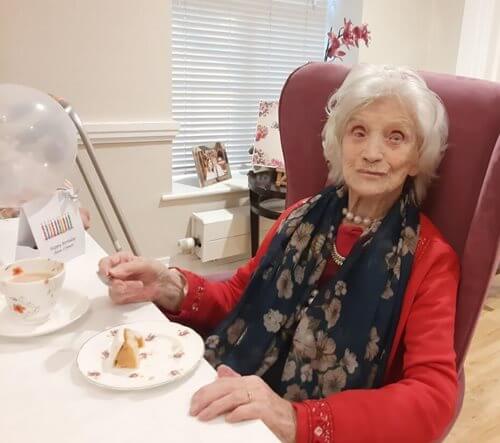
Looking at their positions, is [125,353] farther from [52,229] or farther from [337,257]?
[337,257]

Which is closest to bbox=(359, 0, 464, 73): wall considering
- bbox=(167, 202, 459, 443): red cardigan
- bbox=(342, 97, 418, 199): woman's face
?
bbox=(342, 97, 418, 199): woman's face

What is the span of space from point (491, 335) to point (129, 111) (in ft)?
6.48

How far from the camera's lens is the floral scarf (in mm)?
991

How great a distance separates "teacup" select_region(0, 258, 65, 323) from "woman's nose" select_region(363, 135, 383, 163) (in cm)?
63

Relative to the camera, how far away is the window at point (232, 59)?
100.0 inches

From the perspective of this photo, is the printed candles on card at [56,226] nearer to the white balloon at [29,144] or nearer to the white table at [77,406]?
the white balloon at [29,144]

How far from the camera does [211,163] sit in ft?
8.41

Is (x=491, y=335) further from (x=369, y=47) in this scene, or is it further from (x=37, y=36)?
(x=37, y=36)

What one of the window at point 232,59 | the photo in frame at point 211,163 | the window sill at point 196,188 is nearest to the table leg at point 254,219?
the window sill at point 196,188

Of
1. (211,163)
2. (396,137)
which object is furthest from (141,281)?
(211,163)

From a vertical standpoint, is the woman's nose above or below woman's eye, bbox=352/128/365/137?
below

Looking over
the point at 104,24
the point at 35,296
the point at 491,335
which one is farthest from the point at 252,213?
the point at 35,296

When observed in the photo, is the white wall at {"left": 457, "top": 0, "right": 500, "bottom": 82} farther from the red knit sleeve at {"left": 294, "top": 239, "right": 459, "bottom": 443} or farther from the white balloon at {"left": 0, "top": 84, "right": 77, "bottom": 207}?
the white balloon at {"left": 0, "top": 84, "right": 77, "bottom": 207}

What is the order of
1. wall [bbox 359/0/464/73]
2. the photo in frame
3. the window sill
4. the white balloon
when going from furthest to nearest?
1. wall [bbox 359/0/464/73]
2. the photo in frame
3. the window sill
4. the white balloon
